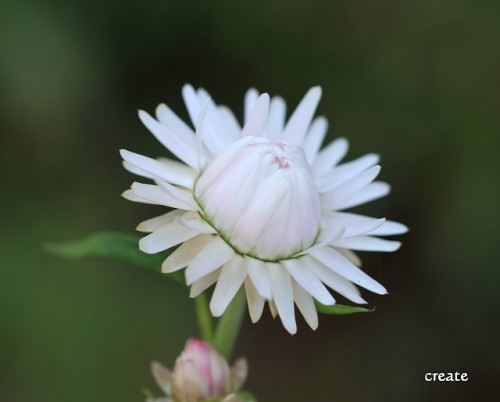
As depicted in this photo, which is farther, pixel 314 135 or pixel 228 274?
pixel 314 135

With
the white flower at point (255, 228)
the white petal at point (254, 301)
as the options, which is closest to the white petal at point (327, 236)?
the white flower at point (255, 228)

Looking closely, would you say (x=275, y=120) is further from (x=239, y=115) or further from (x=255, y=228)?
(x=239, y=115)

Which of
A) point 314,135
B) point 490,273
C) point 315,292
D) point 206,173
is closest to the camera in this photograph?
point 315,292

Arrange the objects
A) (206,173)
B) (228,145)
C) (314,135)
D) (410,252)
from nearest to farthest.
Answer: (206,173)
(228,145)
(314,135)
(410,252)

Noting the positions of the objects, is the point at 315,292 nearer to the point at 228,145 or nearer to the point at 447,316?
the point at 228,145

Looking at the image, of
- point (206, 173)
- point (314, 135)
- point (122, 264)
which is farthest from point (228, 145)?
point (122, 264)

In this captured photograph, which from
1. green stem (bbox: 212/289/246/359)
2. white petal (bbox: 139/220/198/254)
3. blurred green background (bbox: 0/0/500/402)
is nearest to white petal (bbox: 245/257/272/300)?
white petal (bbox: 139/220/198/254)
